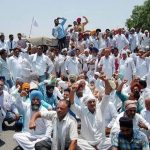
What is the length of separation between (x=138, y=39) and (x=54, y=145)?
13.1m

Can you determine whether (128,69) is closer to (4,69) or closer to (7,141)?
(4,69)

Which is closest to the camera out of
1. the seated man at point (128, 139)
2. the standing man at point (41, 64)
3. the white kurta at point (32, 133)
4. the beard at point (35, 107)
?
the seated man at point (128, 139)

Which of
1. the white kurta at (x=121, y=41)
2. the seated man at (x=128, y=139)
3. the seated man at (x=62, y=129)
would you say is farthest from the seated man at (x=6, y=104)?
the white kurta at (x=121, y=41)

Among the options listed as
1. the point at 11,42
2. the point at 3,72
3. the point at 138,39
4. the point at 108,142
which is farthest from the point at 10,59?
the point at 138,39

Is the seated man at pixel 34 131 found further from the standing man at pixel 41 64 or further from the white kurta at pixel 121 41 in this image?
the white kurta at pixel 121 41

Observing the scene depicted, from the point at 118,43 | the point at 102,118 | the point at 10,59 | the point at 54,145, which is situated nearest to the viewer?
the point at 54,145

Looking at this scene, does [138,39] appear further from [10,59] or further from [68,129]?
[68,129]

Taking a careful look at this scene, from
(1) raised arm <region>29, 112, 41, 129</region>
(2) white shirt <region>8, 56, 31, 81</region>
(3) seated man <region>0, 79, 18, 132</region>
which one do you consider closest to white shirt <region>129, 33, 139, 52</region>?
(2) white shirt <region>8, 56, 31, 81</region>

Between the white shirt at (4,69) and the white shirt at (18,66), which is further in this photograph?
the white shirt at (18,66)

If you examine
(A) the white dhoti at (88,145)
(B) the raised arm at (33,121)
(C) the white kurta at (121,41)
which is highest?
(C) the white kurta at (121,41)

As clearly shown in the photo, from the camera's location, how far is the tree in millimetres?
42688

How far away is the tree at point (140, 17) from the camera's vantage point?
4269cm

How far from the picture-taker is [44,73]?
517 inches

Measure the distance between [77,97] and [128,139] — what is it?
3.61 meters
